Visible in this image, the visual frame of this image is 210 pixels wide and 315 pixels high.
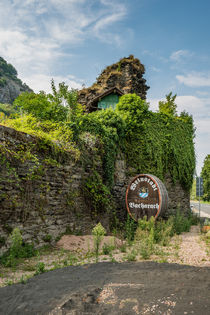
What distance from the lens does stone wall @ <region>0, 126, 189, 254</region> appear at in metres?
5.35

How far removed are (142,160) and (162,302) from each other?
8715mm

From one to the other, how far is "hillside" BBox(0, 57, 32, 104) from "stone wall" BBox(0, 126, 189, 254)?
66.7m

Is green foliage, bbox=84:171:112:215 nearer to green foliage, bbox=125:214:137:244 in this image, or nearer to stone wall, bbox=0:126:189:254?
stone wall, bbox=0:126:189:254

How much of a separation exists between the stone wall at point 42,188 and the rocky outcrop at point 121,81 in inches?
479

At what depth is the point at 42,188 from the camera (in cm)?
625

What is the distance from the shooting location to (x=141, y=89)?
66.7ft

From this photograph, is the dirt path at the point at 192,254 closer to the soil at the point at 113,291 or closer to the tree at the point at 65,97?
the soil at the point at 113,291

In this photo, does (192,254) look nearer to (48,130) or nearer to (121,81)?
(48,130)

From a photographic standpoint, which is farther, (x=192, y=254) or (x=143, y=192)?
(x=143, y=192)

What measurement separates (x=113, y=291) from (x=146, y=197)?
580 cm

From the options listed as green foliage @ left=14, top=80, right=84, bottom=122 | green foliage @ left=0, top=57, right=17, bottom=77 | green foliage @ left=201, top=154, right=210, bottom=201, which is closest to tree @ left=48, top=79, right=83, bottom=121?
green foliage @ left=14, top=80, right=84, bottom=122

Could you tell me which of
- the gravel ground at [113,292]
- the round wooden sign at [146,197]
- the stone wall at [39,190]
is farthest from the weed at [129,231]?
the gravel ground at [113,292]

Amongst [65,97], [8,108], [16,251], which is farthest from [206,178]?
[16,251]

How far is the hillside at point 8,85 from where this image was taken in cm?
7000
